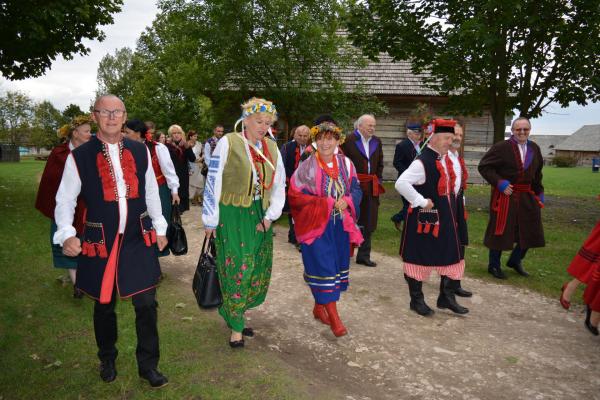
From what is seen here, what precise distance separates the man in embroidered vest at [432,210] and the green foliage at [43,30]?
993 centimetres

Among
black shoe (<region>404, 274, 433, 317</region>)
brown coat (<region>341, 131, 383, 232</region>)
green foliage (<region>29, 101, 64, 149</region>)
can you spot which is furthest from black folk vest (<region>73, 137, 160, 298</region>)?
green foliage (<region>29, 101, 64, 149</region>)

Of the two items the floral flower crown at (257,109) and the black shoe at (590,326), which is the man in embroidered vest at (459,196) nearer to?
the black shoe at (590,326)

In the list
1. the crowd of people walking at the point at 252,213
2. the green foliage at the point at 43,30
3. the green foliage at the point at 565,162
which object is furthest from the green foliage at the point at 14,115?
the green foliage at the point at 565,162

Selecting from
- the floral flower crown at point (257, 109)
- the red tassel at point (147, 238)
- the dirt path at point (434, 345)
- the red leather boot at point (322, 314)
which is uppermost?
the floral flower crown at point (257, 109)

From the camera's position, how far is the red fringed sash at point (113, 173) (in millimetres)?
3154

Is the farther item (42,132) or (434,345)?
(42,132)

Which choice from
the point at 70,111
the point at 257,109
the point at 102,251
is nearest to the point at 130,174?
the point at 102,251

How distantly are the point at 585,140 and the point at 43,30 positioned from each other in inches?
3427

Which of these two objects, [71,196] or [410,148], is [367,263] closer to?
[410,148]

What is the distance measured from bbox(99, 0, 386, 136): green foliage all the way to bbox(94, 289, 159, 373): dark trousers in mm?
11632

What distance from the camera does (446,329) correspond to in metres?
4.65

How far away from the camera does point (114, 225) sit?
3.17 metres

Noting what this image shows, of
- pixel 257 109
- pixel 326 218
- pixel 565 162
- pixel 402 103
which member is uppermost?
pixel 402 103

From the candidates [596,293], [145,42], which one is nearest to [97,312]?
[596,293]
